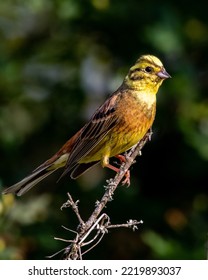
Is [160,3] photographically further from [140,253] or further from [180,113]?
[140,253]

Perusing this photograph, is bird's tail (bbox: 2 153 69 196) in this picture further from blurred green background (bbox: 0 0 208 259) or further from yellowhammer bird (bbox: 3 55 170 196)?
blurred green background (bbox: 0 0 208 259)

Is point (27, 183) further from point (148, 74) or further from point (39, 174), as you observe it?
point (148, 74)

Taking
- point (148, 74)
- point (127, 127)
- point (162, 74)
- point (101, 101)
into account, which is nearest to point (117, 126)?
point (127, 127)

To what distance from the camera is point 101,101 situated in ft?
26.1

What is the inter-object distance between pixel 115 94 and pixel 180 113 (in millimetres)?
2159

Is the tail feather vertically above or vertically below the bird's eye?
below

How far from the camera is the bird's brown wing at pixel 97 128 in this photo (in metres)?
5.38

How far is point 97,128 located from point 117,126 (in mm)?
136

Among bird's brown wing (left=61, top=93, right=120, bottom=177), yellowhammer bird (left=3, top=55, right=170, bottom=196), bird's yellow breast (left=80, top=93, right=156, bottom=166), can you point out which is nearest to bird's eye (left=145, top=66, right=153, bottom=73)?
yellowhammer bird (left=3, top=55, right=170, bottom=196)

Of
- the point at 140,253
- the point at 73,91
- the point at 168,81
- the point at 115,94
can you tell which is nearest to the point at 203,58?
the point at 168,81

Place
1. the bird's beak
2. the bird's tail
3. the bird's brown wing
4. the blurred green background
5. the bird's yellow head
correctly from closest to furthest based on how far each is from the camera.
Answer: the bird's beak, the bird's yellow head, the bird's tail, the bird's brown wing, the blurred green background

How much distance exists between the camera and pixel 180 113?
7652 millimetres

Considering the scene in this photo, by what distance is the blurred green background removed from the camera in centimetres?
756

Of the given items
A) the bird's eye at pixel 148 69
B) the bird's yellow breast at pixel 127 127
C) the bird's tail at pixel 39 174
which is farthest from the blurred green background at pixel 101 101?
the bird's eye at pixel 148 69
